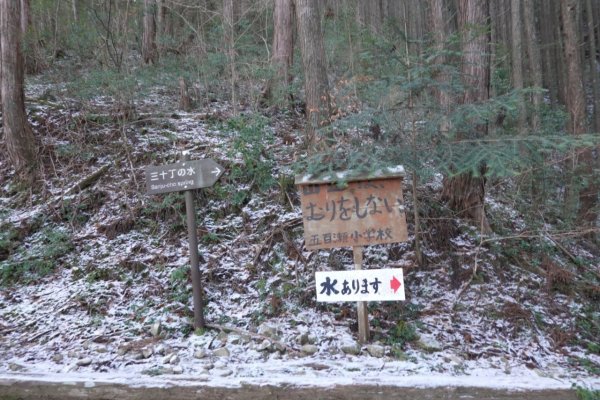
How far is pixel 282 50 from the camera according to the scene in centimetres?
1061

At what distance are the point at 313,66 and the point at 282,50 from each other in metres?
4.17

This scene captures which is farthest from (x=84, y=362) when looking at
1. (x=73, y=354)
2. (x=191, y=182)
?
(x=191, y=182)

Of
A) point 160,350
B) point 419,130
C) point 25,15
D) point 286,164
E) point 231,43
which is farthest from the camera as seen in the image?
point 25,15

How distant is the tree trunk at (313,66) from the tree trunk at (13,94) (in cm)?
607

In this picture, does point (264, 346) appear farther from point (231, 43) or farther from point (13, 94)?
point (13, 94)

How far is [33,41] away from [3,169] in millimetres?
3784

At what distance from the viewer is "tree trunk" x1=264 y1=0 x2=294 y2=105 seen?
997cm

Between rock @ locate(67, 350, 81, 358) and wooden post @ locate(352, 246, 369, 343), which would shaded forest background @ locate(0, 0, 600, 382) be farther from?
rock @ locate(67, 350, 81, 358)

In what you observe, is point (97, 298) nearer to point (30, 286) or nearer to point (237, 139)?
point (30, 286)

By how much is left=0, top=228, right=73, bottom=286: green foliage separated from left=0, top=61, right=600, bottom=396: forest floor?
3 cm

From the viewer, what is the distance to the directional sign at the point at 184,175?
5219 millimetres

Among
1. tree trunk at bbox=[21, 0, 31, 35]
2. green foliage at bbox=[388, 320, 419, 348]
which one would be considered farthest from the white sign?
tree trunk at bbox=[21, 0, 31, 35]

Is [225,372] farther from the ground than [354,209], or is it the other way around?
[354,209]

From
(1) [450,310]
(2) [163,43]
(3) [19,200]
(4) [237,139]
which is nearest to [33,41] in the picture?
(2) [163,43]
